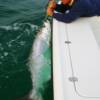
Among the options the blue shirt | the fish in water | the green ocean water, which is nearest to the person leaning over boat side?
the blue shirt

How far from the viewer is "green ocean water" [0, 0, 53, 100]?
3.03m

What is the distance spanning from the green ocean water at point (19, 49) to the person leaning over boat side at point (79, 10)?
449 millimetres

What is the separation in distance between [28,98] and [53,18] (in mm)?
1107

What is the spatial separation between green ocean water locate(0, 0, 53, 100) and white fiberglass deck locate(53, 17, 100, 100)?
0.34 metres

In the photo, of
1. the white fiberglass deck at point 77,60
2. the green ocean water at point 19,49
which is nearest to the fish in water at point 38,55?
the green ocean water at point 19,49

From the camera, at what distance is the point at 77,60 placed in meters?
2.53

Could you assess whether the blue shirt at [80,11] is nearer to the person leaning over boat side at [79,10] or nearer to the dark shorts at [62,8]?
the person leaning over boat side at [79,10]

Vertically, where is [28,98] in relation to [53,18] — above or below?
below

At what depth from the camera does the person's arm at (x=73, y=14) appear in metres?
3.29

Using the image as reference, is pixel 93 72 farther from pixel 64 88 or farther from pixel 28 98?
pixel 28 98

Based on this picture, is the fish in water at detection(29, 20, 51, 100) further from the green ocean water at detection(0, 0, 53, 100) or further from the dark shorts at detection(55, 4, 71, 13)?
the dark shorts at detection(55, 4, 71, 13)

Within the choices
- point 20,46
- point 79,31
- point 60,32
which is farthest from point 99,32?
point 20,46

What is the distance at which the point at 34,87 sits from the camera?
2.87 m

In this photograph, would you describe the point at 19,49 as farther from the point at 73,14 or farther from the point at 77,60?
the point at 77,60
